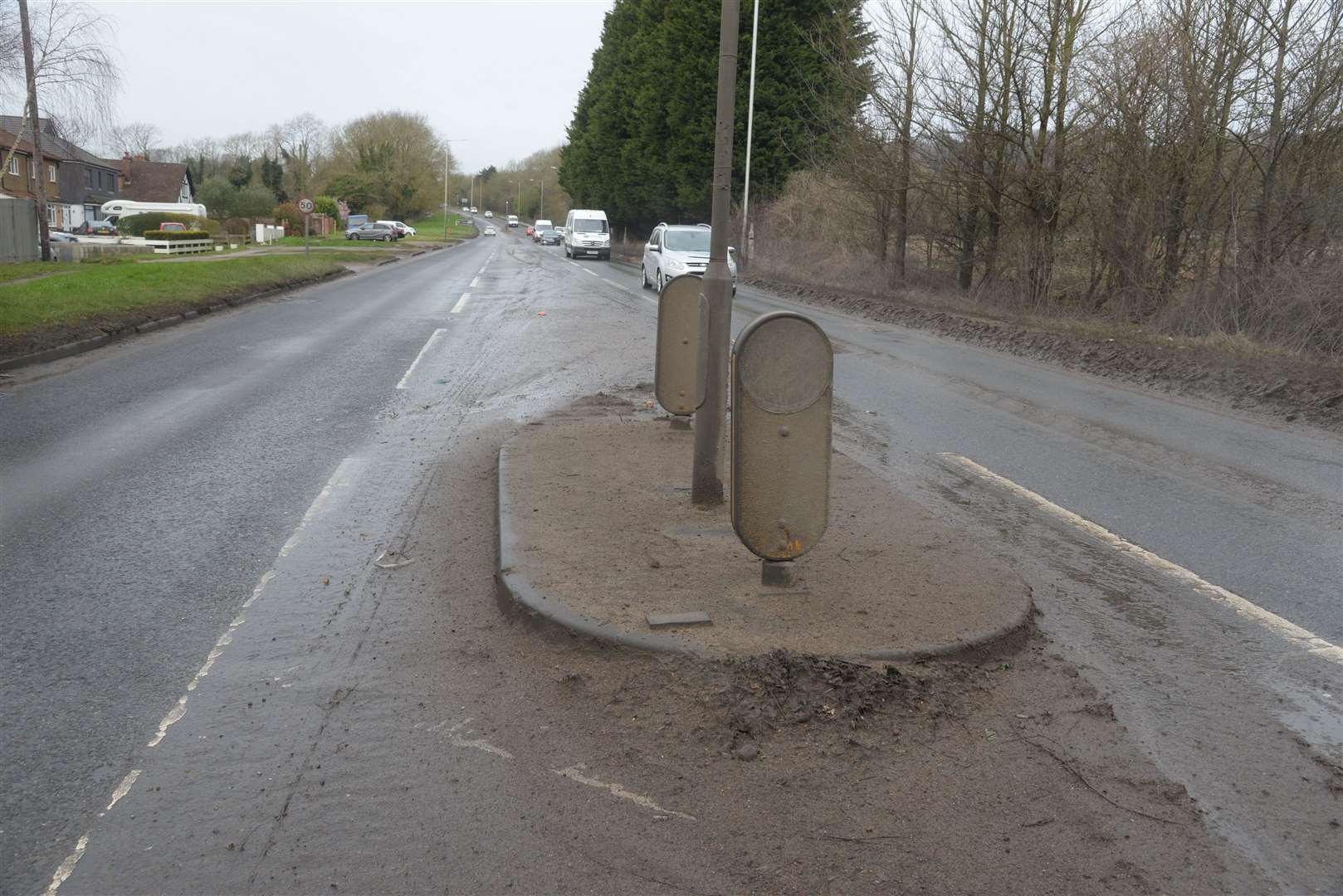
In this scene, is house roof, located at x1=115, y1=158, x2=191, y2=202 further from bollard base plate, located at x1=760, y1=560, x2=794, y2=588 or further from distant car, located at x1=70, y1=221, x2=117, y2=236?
bollard base plate, located at x1=760, y1=560, x2=794, y2=588

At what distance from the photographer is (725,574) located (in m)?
5.29

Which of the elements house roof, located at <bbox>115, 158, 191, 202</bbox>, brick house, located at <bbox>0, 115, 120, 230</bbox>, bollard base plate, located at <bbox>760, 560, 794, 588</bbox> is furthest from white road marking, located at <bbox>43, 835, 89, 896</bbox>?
house roof, located at <bbox>115, 158, 191, 202</bbox>

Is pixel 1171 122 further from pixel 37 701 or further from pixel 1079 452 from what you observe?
pixel 37 701

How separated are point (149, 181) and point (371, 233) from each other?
→ 3841 centimetres

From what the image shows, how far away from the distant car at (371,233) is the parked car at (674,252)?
50.8 m

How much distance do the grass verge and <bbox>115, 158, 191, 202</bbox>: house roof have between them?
7587cm

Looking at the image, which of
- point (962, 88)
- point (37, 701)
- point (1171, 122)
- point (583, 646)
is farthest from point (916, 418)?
point (962, 88)

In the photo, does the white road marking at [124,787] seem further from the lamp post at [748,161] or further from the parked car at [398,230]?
the parked car at [398,230]

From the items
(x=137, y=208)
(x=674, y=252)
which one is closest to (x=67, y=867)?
(x=674, y=252)

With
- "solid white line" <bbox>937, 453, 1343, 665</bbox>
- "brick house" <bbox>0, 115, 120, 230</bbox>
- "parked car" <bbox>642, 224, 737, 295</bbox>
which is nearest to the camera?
"solid white line" <bbox>937, 453, 1343, 665</bbox>

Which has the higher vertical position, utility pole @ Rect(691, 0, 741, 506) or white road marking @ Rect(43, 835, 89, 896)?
utility pole @ Rect(691, 0, 741, 506)

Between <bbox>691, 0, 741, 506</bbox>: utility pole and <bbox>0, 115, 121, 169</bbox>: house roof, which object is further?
<bbox>0, 115, 121, 169</bbox>: house roof

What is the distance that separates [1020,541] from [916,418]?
4.08 m

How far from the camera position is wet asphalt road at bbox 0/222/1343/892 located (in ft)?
12.7
